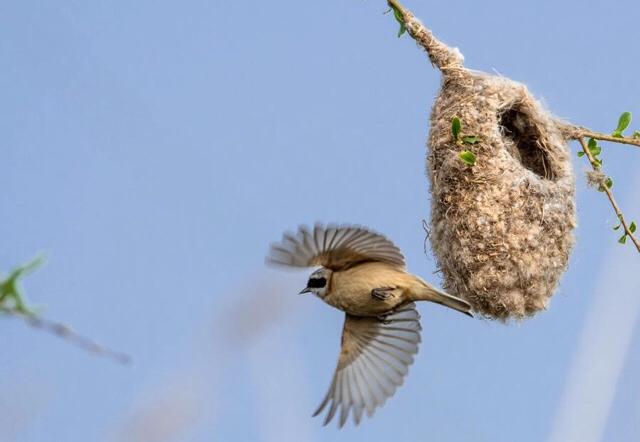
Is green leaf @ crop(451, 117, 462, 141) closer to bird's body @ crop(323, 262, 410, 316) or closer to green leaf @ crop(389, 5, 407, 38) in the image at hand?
green leaf @ crop(389, 5, 407, 38)

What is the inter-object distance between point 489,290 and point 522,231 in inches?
12.1

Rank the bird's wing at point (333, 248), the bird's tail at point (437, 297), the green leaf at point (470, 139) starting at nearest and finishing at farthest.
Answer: the bird's wing at point (333, 248)
the bird's tail at point (437, 297)
the green leaf at point (470, 139)

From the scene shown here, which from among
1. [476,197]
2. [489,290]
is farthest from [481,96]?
[489,290]

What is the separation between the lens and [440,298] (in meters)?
3.59

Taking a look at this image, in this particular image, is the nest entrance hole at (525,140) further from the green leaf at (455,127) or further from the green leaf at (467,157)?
the green leaf at (467,157)

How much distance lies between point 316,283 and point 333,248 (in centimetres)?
19

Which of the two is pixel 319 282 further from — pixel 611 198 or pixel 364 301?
pixel 611 198

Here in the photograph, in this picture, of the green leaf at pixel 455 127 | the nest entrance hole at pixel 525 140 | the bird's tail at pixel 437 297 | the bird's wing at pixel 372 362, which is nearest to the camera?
the bird's tail at pixel 437 297

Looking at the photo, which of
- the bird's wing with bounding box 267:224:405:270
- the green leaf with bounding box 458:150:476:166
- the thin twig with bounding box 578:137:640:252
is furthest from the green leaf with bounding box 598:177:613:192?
the bird's wing with bounding box 267:224:405:270

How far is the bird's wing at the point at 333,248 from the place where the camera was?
331cm

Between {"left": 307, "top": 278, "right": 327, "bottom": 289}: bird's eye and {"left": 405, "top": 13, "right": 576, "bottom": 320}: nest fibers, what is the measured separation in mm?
656

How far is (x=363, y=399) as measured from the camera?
3793 mm

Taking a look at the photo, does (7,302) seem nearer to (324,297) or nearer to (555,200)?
(324,297)

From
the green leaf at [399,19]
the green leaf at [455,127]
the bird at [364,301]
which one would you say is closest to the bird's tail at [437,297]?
→ the bird at [364,301]
